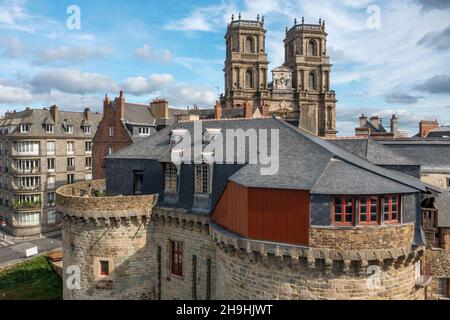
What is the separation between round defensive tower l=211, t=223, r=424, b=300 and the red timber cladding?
1.06 ft

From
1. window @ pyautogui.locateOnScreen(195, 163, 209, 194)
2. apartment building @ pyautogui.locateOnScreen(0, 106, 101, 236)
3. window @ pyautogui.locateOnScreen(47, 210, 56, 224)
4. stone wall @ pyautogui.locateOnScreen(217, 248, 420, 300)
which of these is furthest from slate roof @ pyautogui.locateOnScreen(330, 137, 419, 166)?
window @ pyautogui.locateOnScreen(47, 210, 56, 224)

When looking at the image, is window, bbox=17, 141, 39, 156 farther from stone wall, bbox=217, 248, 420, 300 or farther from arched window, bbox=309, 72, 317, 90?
arched window, bbox=309, 72, 317, 90

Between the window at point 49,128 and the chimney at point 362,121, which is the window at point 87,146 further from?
the chimney at point 362,121

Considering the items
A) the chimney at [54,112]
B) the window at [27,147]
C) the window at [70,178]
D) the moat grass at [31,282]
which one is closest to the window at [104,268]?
the moat grass at [31,282]

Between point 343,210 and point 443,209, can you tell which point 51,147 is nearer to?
point 343,210

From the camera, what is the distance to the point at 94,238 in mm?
20266

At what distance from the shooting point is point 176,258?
20.4 meters

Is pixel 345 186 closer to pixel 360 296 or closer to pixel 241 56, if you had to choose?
pixel 360 296

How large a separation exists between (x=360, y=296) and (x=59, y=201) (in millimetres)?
17905

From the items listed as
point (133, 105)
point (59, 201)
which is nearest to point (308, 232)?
point (59, 201)

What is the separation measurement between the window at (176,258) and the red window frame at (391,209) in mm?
11314

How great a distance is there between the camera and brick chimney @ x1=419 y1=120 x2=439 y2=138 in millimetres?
55372

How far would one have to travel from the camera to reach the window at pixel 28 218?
163 feet

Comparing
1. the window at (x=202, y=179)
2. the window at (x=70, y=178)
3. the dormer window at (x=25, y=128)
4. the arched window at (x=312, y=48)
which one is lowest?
the window at (x=70, y=178)
